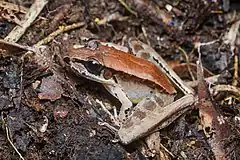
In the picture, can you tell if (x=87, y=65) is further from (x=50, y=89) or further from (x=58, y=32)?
(x=58, y=32)

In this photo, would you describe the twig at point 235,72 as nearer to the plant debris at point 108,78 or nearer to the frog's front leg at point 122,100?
the plant debris at point 108,78

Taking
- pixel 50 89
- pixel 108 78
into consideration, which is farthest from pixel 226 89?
pixel 50 89

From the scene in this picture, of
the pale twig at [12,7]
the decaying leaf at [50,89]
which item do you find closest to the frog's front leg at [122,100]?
the decaying leaf at [50,89]

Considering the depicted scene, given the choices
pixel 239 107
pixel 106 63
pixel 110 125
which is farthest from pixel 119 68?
pixel 239 107

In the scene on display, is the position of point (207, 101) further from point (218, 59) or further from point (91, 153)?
point (91, 153)

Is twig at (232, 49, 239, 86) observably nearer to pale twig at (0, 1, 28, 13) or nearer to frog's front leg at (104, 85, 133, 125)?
frog's front leg at (104, 85, 133, 125)

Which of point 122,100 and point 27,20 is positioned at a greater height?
point 27,20
